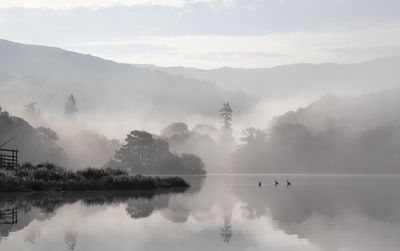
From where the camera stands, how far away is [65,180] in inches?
2889

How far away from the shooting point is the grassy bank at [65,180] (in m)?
68.4

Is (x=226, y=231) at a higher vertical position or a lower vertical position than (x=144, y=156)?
lower

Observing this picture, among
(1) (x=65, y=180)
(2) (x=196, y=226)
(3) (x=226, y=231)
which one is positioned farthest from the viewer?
(1) (x=65, y=180)

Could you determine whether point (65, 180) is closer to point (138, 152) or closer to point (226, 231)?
point (226, 231)

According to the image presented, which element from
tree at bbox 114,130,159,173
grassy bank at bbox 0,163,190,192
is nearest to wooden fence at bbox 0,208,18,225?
grassy bank at bbox 0,163,190,192

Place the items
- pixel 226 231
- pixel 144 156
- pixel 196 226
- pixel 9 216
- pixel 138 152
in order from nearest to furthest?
pixel 226 231 → pixel 196 226 → pixel 9 216 → pixel 138 152 → pixel 144 156

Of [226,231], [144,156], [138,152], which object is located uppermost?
[138,152]

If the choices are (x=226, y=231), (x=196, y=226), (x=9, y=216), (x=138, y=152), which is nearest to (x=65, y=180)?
(x=9, y=216)

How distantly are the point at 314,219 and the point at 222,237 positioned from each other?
37.8 feet

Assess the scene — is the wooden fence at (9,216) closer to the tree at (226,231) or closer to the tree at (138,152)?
the tree at (226,231)

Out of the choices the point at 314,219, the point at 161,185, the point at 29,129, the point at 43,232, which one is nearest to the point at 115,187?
the point at 161,185

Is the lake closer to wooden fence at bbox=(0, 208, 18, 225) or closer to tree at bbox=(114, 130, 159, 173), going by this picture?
wooden fence at bbox=(0, 208, 18, 225)

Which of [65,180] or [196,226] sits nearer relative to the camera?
[196,226]

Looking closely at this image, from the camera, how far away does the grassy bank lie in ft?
224
